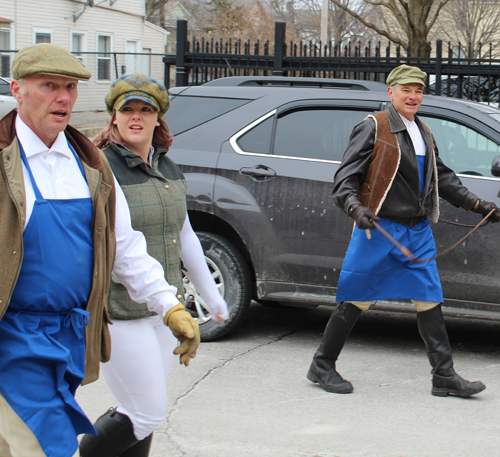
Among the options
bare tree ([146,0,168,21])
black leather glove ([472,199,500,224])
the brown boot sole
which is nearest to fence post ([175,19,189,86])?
black leather glove ([472,199,500,224])

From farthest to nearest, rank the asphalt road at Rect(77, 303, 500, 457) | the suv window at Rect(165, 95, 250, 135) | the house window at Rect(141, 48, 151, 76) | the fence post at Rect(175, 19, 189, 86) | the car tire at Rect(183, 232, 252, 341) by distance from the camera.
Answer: the house window at Rect(141, 48, 151, 76) → the fence post at Rect(175, 19, 189, 86) → the suv window at Rect(165, 95, 250, 135) → the car tire at Rect(183, 232, 252, 341) → the asphalt road at Rect(77, 303, 500, 457)

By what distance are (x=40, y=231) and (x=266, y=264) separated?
3.07m

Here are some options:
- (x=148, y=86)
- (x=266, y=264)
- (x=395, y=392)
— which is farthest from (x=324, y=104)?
(x=148, y=86)

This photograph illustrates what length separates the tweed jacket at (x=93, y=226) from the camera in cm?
208

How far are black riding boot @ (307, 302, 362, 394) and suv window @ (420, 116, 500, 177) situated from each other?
1.30m

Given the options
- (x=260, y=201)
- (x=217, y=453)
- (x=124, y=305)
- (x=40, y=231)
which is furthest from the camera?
(x=260, y=201)

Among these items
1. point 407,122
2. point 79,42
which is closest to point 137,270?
point 407,122

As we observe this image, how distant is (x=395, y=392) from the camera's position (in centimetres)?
437

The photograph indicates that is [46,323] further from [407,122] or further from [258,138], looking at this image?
[258,138]

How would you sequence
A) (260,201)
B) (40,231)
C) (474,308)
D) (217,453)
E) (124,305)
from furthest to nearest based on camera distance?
(260,201) < (474,308) < (217,453) < (124,305) < (40,231)

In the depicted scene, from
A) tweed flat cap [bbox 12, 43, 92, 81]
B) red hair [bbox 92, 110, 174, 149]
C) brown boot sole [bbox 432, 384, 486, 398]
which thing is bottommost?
brown boot sole [bbox 432, 384, 486, 398]

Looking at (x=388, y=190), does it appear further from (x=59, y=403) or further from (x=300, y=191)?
(x=59, y=403)

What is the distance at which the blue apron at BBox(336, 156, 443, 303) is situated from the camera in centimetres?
426

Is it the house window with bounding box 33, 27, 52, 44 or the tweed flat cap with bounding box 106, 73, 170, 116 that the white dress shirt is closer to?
the tweed flat cap with bounding box 106, 73, 170, 116
